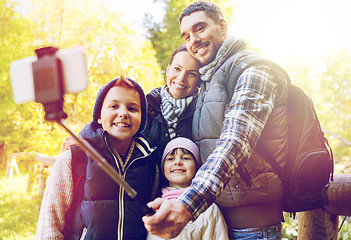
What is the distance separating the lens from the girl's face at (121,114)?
2.09 metres

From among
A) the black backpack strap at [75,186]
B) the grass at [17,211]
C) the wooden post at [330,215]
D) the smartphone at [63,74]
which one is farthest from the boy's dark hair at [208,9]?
the grass at [17,211]

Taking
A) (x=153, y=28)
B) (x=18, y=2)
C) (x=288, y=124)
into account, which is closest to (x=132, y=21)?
(x=18, y=2)

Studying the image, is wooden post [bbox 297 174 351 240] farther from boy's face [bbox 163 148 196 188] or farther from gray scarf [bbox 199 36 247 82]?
gray scarf [bbox 199 36 247 82]

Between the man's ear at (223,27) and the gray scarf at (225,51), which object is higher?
the man's ear at (223,27)

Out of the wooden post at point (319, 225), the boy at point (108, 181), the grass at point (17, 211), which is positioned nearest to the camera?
the boy at point (108, 181)

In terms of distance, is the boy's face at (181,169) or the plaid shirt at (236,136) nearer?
the plaid shirt at (236,136)

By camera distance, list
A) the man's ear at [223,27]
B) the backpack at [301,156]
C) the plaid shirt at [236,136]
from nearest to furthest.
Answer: the plaid shirt at [236,136], the backpack at [301,156], the man's ear at [223,27]

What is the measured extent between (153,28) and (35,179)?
10.00 meters

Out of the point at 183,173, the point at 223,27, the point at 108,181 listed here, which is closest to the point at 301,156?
the point at 183,173

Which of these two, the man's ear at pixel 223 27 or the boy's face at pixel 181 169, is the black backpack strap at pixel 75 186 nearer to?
the boy's face at pixel 181 169

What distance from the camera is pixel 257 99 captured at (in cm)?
175

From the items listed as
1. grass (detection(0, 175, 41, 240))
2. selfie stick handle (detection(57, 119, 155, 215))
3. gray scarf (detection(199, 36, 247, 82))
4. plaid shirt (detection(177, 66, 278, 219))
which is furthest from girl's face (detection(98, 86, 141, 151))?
grass (detection(0, 175, 41, 240))

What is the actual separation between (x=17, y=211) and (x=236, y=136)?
835 cm

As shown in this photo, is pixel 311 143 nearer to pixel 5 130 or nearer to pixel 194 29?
pixel 194 29
